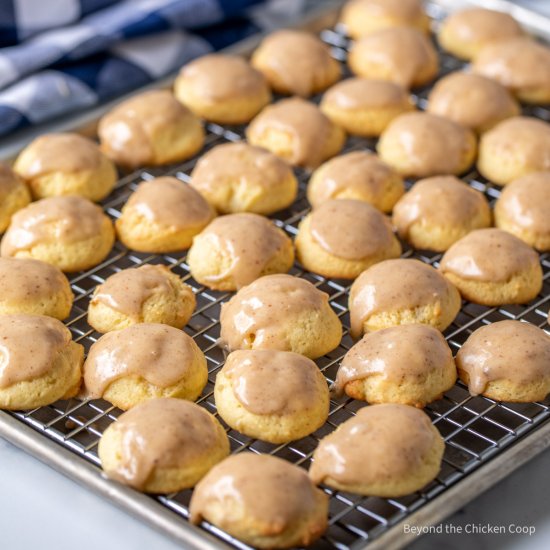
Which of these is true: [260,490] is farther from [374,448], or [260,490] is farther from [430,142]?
[430,142]

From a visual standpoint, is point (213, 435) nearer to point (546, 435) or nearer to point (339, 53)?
point (546, 435)

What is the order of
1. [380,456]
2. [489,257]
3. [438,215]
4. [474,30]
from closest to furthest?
[380,456]
[489,257]
[438,215]
[474,30]

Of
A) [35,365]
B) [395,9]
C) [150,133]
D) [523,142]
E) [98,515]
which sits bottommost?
[98,515]

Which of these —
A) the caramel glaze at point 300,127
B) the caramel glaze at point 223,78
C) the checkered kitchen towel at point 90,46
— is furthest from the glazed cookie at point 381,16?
the caramel glaze at point 300,127

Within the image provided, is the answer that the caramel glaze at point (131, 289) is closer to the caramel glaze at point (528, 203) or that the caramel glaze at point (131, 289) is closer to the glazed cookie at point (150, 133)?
the glazed cookie at point (150, 133)

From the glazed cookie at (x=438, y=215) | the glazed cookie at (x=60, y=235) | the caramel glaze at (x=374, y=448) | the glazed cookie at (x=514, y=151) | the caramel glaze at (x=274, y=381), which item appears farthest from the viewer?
the glazed cookie at (x=514, y=151)

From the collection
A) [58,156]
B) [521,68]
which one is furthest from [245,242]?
[521,68]
